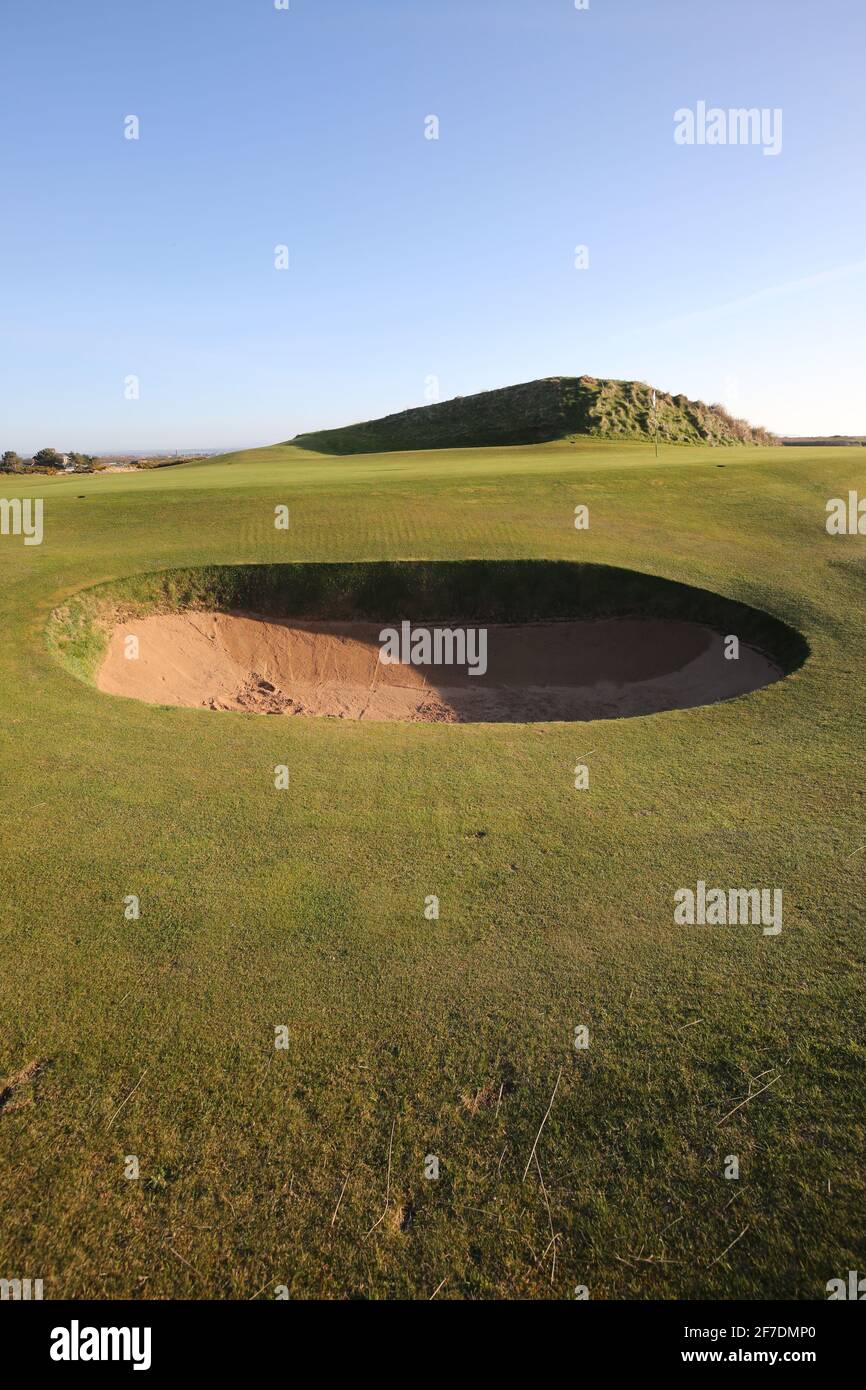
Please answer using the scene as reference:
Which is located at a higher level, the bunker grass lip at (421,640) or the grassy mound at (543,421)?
the grassy mound at (543,421)

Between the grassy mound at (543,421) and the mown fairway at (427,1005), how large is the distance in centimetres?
3705

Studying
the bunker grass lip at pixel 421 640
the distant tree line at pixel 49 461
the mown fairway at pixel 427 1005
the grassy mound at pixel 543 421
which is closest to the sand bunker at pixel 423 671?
the bunker grass lip at pixel 421 640

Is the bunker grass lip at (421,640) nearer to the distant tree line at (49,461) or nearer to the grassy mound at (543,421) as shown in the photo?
the grassy mound at (543,421)

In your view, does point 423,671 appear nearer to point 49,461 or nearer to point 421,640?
point 421,640

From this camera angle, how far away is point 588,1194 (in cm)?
413

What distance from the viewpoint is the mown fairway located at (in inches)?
154

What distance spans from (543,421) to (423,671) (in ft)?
113

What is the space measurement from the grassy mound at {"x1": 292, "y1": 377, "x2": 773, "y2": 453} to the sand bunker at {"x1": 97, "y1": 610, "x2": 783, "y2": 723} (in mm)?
30662

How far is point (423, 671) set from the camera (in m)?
15.1

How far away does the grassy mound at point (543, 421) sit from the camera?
145ft

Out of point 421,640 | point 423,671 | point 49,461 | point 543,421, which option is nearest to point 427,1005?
point 423,671

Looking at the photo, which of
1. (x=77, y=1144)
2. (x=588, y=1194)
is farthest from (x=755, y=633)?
(x=77, y=1144)

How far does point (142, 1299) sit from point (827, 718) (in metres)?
9.48
